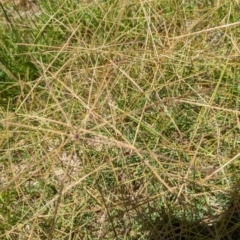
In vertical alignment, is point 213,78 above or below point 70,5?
below

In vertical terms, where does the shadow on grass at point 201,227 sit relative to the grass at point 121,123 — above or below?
below

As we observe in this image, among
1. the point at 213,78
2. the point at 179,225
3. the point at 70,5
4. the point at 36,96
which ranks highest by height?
the point at 70,5

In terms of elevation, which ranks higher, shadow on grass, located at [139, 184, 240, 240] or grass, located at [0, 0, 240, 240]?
grass, located at [0, 0, 240, 240]

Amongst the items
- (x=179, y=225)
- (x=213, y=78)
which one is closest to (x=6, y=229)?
(x=179, y=225)

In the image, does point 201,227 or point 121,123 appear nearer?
point 201,227

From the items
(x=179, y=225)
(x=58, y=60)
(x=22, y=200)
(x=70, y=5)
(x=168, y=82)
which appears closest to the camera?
(x=179, y=225)

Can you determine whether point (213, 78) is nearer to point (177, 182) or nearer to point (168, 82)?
point (168, 82)

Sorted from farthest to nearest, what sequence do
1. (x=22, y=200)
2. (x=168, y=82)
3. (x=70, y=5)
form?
(x=70, y=5)
(x=168, y=82)
(x=22, y=200)

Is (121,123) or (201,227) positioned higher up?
(121,123)
